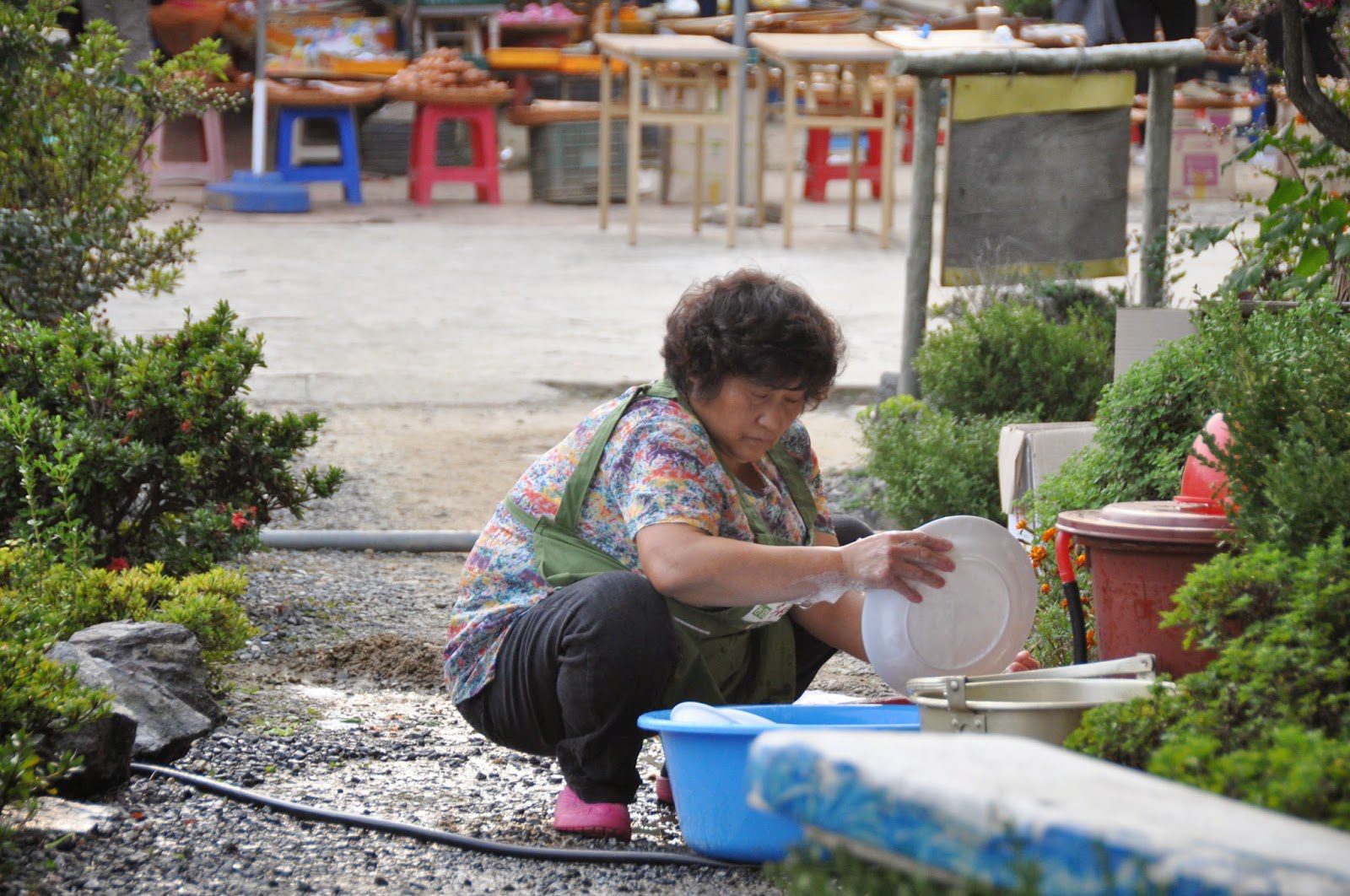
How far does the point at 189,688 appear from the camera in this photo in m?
3.15

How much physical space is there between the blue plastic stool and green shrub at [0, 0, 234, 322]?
28.0 ft

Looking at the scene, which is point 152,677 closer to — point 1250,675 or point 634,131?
point 1250,675

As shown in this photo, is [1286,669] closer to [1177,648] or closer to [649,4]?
[1177,648]

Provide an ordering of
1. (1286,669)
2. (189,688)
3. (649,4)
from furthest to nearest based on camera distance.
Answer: (649,4) < (189,688) < (1286,669)

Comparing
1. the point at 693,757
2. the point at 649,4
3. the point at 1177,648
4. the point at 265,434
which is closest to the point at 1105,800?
the point at 1177,648

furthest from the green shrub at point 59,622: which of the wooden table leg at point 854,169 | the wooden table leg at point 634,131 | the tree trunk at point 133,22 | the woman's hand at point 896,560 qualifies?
the wooden table leg at point 854,169

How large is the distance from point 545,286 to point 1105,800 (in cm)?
872

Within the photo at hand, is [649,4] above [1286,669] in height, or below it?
above

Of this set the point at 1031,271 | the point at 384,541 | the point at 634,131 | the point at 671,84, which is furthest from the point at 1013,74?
the point at 671,84

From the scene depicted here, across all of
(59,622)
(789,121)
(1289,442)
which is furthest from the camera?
(789,121)

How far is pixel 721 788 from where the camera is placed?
2422 millimetres

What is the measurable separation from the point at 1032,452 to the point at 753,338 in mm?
1590

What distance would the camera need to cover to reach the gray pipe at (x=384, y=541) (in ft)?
16.4

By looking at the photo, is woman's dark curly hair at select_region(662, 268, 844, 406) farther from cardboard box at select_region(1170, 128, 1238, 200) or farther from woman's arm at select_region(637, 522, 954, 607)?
cardboard box at select_region(1170, 128, 1238, 200)
